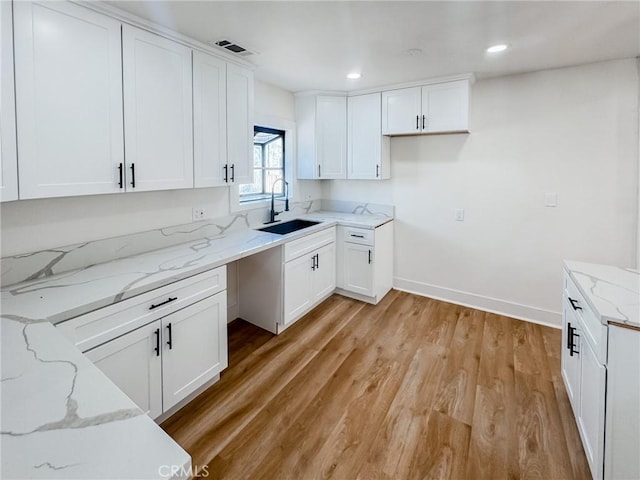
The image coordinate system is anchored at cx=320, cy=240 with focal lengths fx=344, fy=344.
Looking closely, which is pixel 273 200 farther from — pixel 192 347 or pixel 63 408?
pixel 63 408

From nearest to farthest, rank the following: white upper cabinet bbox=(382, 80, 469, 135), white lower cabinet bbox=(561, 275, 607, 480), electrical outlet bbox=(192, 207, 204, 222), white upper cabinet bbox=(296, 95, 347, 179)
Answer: white lower cabinet bbox=(561, 275, 607, 480) < electrical outlet bbox=(192, 207, 204, 222) < white upper cabinet bbox=(382, 80, 469, 135) < white upper cabinet bbox=(296, 95, 347, 179)

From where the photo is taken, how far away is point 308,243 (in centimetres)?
332

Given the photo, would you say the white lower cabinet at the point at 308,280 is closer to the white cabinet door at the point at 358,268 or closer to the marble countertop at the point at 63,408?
the white cabinet door at the point at 358,268

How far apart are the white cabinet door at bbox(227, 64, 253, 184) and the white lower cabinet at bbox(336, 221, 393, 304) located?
1.38m

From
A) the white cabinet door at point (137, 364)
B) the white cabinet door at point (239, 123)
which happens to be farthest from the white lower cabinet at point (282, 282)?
the white cabinet door at point (137, 364)

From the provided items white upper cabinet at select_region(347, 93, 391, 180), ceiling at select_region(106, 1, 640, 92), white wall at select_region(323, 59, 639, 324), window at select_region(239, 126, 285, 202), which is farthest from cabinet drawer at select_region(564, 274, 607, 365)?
window at select_region(239, 126, 285, 202)

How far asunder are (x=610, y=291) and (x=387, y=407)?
139 cm

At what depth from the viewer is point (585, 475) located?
169 cm

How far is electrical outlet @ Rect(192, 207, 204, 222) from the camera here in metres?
2.81

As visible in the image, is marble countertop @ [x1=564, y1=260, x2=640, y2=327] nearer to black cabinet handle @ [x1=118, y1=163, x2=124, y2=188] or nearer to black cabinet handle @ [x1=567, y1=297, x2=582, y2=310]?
black cabinet handle @ [x1=567, y1=297, x2=582, y2=310]

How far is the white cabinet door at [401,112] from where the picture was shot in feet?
11.4

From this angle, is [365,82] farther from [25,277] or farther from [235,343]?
[25,277]

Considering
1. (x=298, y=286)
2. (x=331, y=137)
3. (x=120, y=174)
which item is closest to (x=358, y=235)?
(x=298, y=286)

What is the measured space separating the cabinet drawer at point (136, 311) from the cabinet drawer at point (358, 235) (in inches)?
72.1
